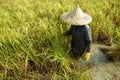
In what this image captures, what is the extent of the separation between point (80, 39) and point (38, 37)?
0.53 metres

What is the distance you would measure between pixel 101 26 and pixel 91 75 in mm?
942

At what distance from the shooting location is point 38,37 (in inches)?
132

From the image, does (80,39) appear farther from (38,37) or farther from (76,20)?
(38,37)

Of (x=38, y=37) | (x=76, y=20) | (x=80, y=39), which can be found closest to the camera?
(x=76, y=20)

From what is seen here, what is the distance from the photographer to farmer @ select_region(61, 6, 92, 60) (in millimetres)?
3125

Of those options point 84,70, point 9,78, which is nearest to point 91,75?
point 84,70

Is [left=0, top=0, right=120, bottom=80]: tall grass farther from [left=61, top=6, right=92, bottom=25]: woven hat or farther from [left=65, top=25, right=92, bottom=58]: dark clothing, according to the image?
[left=61, top=6, right=92, bottom=25]: woven hat

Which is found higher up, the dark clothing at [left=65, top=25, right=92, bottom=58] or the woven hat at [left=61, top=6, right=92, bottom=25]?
the woven hat at [left=61, top=6, right=92, bottom=25]

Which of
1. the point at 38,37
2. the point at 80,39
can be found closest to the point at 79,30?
the point at 80,39

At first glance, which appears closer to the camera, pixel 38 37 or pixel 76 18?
pixel 76 18

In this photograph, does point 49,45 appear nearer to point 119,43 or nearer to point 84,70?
point 84,70

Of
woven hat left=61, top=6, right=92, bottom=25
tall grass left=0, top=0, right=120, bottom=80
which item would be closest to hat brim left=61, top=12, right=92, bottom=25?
woven hat left=61, top=6, right=92, bottom=25

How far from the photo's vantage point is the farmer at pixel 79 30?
10.3ft

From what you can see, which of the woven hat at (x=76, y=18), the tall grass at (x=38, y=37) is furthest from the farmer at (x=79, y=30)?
the tall grass at (x=38, y=37)
